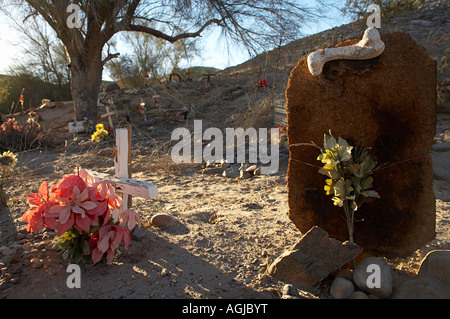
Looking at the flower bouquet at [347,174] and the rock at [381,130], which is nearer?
the flower bouquet at [347,174]

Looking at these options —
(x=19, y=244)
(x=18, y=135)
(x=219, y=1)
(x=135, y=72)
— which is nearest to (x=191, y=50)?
(x=219, y=1)

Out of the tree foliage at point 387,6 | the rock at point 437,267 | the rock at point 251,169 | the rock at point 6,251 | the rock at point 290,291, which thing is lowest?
the rock at point 290,291

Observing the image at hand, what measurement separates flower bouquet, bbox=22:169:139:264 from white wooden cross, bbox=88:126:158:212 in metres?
0.25

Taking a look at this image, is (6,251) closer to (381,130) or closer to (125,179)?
(125,179)

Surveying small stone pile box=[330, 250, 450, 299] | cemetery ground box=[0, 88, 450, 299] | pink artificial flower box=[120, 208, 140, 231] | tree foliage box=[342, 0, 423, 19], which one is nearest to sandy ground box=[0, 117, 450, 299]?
cemetery ground box=[0, 88, 450, 299]

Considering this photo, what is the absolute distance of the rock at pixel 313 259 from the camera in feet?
6.28

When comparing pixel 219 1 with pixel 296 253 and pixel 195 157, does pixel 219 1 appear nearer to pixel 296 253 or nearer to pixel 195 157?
pixel 195 157

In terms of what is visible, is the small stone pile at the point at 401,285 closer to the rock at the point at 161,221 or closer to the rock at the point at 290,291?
the rock at the point at 290,291

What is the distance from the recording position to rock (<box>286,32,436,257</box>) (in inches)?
78.6

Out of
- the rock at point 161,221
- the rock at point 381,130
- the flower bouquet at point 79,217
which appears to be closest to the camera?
the flower bouquet at point 79,217

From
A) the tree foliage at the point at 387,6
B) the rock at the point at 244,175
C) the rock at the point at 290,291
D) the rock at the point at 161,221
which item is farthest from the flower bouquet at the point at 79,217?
the tree foliage at the point at 387,6

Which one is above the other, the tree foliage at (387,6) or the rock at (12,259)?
the tree foliage at (387,6)

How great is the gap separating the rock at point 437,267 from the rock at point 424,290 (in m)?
0.07

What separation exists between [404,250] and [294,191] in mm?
806
